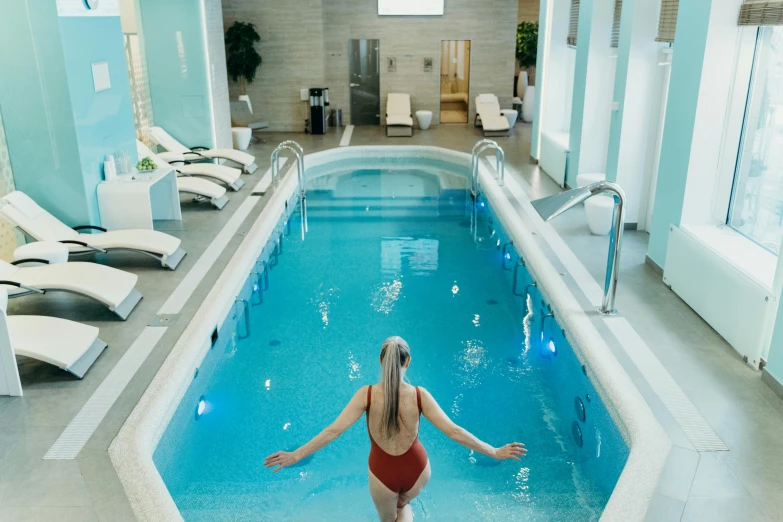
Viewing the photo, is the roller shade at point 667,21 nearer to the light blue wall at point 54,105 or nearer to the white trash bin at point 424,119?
the light blue wall at point 54,105

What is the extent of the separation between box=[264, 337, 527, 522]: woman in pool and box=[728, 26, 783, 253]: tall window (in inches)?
155

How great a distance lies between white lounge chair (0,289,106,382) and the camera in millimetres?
4941

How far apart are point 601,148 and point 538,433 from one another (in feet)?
21.3

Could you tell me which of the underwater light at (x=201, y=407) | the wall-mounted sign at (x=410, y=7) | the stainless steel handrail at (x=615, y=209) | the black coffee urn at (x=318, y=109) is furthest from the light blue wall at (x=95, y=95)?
the wall-mounted sign at (x=410, y=7)

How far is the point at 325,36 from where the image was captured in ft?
57.3

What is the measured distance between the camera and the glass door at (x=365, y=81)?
17547 mm

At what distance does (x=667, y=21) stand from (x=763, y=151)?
2515 mm

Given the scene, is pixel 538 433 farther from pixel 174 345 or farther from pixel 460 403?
pixel 174 345

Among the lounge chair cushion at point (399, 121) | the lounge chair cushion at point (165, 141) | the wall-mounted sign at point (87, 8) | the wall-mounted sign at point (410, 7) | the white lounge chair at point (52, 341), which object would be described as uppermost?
the wall-mounted sign at point (410, 7)

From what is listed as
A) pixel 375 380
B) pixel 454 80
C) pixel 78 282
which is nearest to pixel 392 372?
pixel 375 380

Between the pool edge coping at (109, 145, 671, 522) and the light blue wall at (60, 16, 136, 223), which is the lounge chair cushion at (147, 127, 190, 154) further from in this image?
the pool edge coping at (109, 145, 671, 522)

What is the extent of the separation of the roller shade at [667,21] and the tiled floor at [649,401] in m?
2.57

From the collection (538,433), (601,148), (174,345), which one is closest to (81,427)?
(174,345)

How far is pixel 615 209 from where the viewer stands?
5980 millimetres
